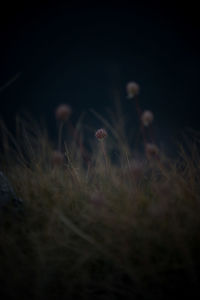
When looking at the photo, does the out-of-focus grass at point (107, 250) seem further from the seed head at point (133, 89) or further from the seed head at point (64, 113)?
the seed head at point (133, 89)

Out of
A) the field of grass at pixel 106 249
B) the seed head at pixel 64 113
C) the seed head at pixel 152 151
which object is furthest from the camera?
the seed head at pixel 64 113

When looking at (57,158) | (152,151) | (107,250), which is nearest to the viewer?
(107,250)

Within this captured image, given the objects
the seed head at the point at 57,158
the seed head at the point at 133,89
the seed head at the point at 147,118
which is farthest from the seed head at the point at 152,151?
the seed head at the point at 57,158

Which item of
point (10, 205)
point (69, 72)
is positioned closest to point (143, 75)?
point (69, 72)

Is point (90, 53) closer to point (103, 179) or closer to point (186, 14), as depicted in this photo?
point (186, 14)

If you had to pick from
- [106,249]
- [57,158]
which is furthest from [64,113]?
[106,249]

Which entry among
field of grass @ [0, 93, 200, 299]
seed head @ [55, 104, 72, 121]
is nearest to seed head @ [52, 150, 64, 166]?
seed head @ [55, 104, 72, 121]

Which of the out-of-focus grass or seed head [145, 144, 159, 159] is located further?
seed head [145, 144, 159, 159]

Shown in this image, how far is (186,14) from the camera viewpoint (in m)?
9.93

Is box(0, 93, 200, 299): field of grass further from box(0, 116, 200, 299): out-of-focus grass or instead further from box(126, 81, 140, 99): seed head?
box(126, 81, 140, 99): seed head

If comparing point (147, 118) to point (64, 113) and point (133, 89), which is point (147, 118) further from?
point (64, 113)


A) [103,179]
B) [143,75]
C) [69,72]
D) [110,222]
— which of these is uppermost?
[110,222]

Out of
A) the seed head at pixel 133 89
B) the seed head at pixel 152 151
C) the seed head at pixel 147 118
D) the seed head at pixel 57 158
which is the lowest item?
the seed head at pixel 152 151

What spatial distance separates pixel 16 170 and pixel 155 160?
887 millimetres
